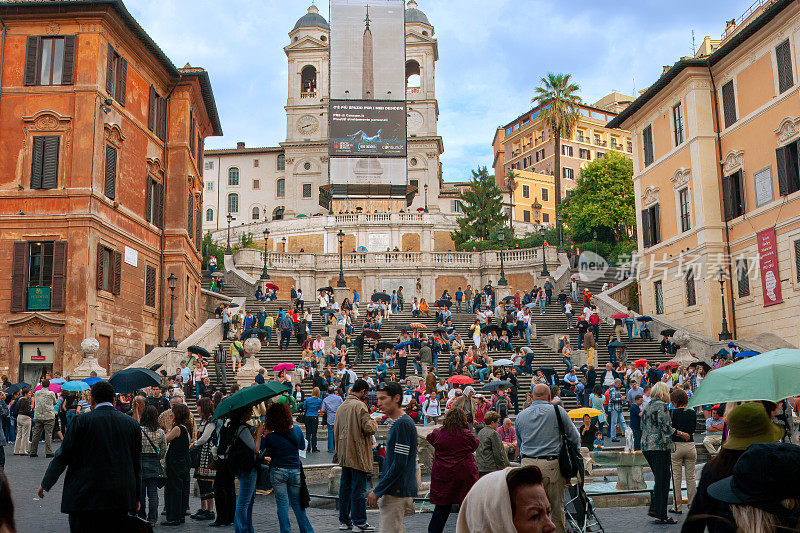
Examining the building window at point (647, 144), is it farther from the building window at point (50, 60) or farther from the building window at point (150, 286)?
the building window at point (50, 60)

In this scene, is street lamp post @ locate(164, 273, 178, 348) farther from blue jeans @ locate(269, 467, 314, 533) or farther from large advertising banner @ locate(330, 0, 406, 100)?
large advertising banner @ locate(330, 0, 406, 100)

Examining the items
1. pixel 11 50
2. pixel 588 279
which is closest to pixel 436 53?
pixel 588 279

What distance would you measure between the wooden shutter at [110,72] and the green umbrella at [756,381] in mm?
25535

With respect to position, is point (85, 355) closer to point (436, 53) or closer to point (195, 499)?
point (195, 499)

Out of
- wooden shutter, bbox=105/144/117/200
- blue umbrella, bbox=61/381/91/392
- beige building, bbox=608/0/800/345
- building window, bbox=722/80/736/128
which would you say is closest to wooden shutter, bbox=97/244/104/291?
wooden shutter, bbox=105/144/117/200

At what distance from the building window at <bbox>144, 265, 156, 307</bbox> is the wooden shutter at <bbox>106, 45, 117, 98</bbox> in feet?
22.1

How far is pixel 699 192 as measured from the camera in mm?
33594

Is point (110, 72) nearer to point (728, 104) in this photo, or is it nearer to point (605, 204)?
point (728, 104)

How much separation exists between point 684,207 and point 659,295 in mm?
4348

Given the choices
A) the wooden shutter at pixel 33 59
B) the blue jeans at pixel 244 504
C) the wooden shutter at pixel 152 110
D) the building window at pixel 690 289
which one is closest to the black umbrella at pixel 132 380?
the blue jeans at pixel 244 504

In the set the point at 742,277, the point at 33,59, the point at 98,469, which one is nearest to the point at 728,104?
the point at 742,277

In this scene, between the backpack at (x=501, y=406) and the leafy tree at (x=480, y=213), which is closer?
the backpack at (x=501, y=406)

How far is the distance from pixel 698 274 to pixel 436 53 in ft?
223

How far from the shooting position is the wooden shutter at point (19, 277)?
26844mm
